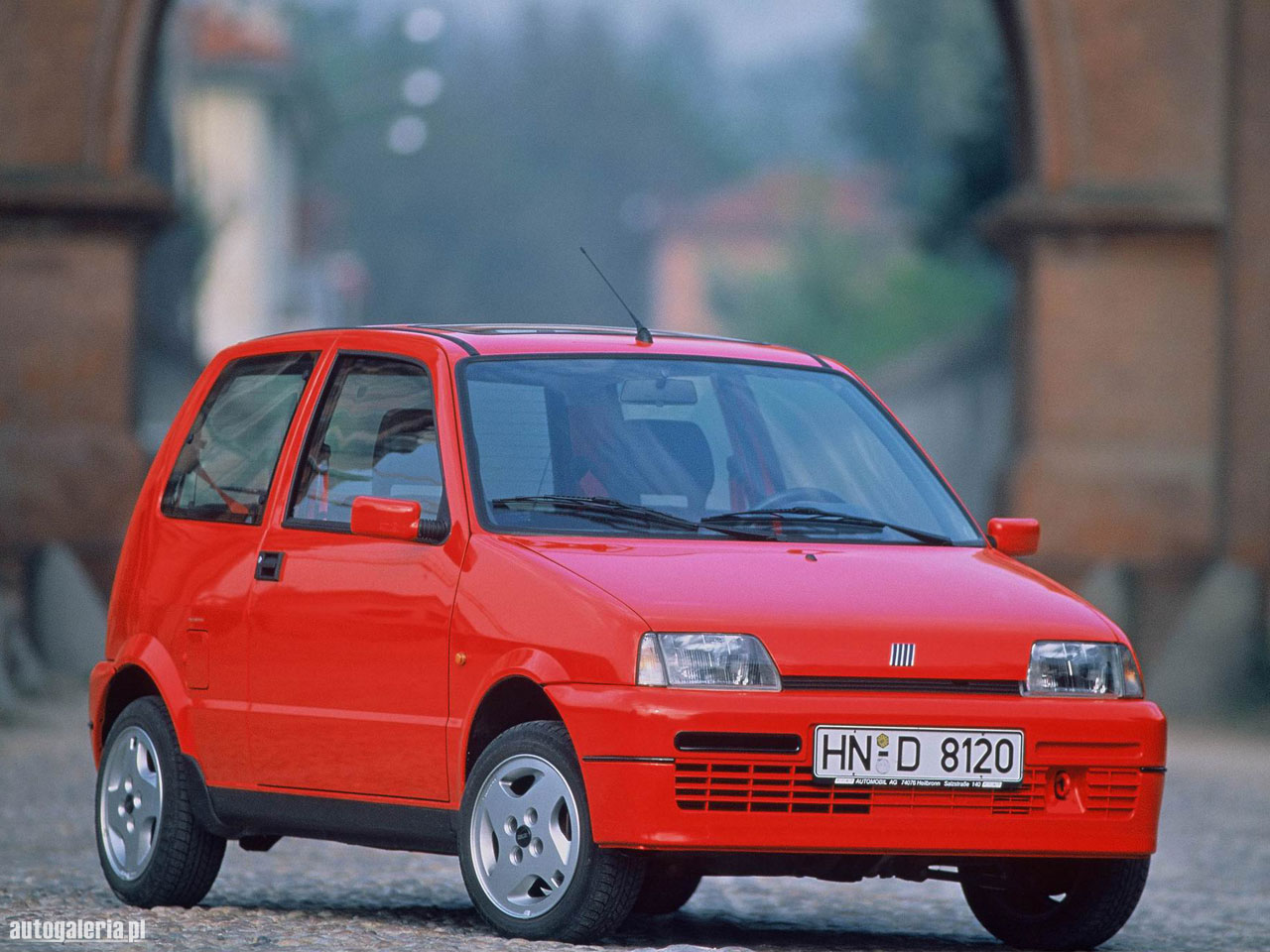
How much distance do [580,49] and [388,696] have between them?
11909cm

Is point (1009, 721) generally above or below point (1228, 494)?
above

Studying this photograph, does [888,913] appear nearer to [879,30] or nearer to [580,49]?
[879,30]

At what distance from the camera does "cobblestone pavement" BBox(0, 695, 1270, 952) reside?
7508 mm

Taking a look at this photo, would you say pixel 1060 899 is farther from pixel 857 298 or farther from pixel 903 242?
pixel 857 298

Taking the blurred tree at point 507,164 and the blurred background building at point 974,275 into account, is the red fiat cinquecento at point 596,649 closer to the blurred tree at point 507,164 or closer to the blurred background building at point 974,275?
the blurred background building at point 974,275

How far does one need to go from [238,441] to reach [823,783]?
267cm

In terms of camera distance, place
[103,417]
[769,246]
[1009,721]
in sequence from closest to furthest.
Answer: [1009,721] → [103,417] → [769,246]

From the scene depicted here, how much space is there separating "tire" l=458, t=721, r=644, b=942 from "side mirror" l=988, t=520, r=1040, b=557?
5.77 feet

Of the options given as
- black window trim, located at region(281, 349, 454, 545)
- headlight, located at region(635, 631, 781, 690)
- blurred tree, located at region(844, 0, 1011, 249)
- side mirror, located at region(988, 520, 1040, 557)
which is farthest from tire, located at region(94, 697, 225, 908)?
blurred tree, located at region(844, 0, 1011, 249)

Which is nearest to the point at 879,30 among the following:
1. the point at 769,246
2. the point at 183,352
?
the point at 183,352

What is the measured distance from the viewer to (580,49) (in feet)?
409

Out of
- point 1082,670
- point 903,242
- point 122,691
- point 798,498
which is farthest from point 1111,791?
point 903,242

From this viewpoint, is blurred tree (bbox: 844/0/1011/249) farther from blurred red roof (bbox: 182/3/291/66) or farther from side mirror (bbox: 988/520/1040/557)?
side mirror (bbox: 988/520/1040/557)

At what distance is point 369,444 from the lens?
7785 millimetres
